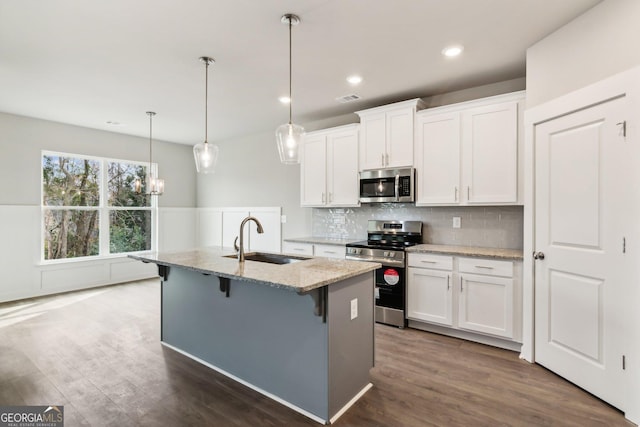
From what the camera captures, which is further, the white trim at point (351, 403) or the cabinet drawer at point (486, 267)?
the cabinet drawer at point (486, 267)

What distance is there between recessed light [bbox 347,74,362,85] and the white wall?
4467mm

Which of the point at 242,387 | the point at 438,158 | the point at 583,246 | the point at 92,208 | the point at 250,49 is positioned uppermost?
the point at 250,49

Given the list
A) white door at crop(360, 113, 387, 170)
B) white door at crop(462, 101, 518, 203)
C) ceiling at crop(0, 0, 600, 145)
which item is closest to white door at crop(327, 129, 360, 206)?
white door at crop(360, 113, 387, 170)

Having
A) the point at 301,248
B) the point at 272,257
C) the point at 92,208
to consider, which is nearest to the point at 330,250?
the point at 301,248

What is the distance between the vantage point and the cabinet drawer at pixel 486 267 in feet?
9.92

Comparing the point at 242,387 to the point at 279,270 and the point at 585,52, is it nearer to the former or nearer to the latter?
the point at 279,270

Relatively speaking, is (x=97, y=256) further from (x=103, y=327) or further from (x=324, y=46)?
(x=324, y=46)

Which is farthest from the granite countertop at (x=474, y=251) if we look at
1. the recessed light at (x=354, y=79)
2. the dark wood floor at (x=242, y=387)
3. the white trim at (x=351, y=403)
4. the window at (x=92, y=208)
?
the window at (x=92, y=208)

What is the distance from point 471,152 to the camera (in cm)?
340

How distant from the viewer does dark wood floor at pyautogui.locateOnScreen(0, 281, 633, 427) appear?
6.78 ft

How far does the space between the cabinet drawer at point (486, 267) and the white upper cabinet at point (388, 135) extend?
126 cm

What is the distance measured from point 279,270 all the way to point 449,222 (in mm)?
2473

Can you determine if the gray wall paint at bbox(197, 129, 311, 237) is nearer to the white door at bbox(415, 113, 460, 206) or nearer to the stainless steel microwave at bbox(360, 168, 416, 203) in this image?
the stainless steel microwave at bbox(360, 168, 416, 203)

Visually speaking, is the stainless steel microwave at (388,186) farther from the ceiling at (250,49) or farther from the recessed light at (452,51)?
the recessed light at (452,51)
